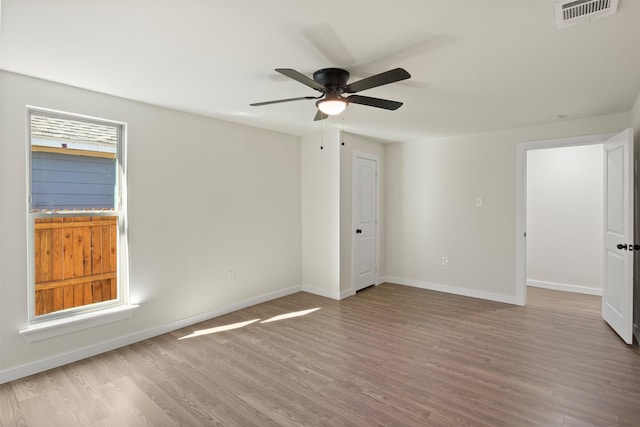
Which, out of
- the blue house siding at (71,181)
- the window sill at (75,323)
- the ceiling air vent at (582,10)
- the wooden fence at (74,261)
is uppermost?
the ceiling air vent at (582,10)

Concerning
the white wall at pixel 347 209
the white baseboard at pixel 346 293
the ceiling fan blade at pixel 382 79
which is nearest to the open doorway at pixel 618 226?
the white wall at pixel 347 209

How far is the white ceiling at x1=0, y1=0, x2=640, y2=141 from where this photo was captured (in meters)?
1.74

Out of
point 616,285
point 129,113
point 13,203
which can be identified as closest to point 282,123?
point 129,113

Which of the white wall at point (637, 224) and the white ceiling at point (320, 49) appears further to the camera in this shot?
the white wall at point (637, 224)

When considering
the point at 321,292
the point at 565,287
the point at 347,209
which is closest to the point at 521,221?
the point at 565,287

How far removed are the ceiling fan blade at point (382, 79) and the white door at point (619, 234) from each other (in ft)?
8.96

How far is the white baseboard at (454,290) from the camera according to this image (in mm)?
4582

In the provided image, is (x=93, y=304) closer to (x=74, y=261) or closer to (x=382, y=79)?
(x=74, y=261)

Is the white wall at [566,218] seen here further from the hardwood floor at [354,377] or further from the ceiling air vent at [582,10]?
the ceiling air vent at [582,10]

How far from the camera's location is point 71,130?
2.97 m

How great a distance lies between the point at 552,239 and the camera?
5258 mm

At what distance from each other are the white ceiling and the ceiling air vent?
0.04 m

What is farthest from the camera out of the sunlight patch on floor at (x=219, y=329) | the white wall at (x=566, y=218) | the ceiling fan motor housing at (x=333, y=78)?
the white wall at (x=566, y=218)

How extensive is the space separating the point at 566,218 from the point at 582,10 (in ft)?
14.4
